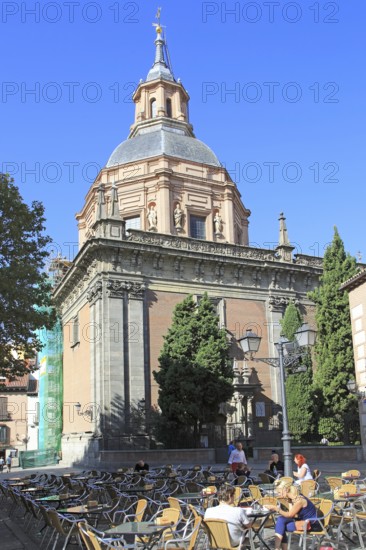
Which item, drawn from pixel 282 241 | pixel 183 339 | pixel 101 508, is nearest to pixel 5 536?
pixel 101 508

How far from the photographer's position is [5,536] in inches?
455

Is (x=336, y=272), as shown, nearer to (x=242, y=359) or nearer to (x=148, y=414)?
(x=242, y=359)

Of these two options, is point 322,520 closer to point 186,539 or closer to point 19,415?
point 186,539

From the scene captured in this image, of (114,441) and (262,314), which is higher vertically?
(262,314)

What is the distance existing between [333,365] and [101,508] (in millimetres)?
20181

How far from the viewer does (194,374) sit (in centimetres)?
2564

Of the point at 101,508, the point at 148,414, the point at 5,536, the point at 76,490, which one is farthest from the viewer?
the point at 148,414

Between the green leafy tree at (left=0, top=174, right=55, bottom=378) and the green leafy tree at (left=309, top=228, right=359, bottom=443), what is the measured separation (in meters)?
14.4

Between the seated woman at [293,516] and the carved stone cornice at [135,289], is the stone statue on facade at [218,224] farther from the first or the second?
the seated woman at [293,516]

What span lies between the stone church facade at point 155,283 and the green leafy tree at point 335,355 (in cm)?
350

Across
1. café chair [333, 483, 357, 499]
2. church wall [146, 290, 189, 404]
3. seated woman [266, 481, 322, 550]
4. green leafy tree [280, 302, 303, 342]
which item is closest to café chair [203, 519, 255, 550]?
seated woman [266, 481, 322, 550]

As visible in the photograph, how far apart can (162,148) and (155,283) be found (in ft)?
37.7

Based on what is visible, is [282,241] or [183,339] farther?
[282,241]

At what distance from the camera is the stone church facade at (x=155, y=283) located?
28312 millimetres
